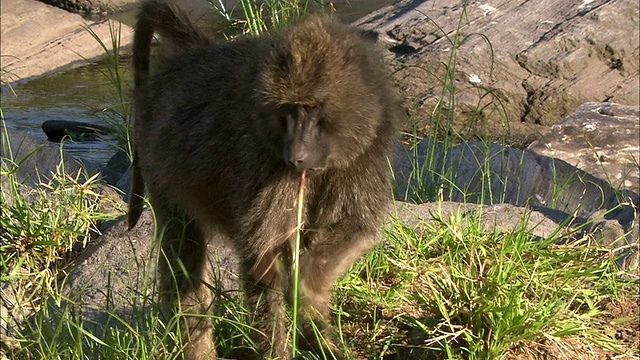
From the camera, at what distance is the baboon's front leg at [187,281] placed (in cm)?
411

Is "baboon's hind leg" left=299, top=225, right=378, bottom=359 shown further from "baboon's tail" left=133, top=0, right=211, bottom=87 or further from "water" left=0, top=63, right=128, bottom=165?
"water" left=0, top=63, right=128, bottom=165

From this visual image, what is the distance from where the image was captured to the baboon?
11.2 feet

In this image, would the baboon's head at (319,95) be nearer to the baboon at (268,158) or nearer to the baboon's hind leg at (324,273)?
the baboon at (268,158)

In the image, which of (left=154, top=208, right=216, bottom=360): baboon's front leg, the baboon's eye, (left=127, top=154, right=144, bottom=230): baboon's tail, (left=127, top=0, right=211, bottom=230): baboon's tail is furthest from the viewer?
(left=127, top=154, right=144, bottom=230): baboon's tail

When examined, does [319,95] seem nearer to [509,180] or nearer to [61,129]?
[509,180]

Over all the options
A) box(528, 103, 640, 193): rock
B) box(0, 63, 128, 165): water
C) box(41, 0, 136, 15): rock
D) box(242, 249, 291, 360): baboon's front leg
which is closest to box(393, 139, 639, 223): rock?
box(528, 103, 640, 193): rock

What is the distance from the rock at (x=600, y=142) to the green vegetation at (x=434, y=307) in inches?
120

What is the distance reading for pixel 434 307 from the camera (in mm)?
4039

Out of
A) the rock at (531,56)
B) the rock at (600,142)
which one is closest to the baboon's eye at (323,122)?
the rock at (600,142)

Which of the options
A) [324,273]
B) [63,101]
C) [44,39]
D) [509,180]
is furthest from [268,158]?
[44,39]

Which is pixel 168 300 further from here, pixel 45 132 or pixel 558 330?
pixel 45 132

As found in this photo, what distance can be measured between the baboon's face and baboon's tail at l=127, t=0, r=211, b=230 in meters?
1.14

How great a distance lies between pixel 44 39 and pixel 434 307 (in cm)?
1110

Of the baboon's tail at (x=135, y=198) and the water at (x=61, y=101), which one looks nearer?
the baboon's tail at (x=135, y=198)
